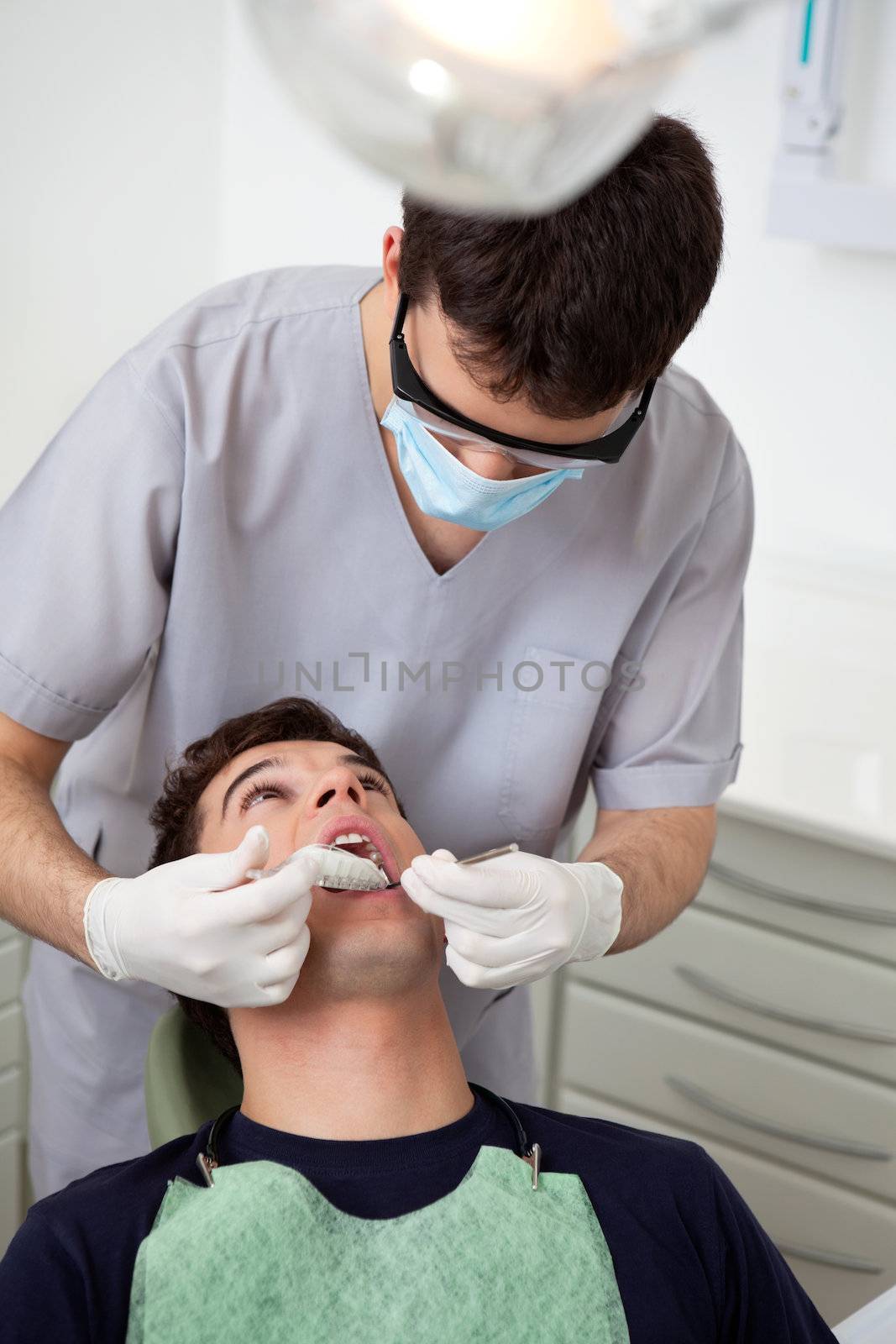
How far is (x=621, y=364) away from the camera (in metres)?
1.09

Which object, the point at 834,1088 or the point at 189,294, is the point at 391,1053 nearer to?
the point at 834,1088

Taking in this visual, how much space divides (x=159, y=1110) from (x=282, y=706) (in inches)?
16.4

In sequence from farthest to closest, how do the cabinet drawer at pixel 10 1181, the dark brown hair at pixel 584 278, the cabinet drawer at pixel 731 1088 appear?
the cabinet drawer at pixel 10 1181
the cabinet drawer at pixel 731 1088
the dark brown hair at pixel 584 278

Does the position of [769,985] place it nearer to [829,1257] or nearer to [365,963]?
[829,1257]

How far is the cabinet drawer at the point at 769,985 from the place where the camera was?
2.02 m

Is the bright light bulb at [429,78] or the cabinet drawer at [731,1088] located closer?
the bright light bulb at [429,78]

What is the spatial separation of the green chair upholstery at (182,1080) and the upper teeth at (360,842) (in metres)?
0.27

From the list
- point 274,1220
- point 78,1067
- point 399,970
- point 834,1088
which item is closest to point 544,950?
point 399,970

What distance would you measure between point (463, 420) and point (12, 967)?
4.41 ft

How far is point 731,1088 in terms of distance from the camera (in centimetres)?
216

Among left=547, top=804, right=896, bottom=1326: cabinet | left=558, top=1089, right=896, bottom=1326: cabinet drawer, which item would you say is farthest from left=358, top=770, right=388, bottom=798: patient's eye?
left=558, top=1089, right=896, bottom=1326: cabinet drawer

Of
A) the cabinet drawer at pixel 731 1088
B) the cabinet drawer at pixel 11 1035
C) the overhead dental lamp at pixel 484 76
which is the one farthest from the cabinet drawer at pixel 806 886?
the overhead dental lamp at pixel 484 76

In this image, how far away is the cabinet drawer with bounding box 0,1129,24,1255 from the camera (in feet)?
7.39

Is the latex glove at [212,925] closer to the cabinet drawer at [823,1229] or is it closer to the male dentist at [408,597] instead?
the male dentist at [408,597]
